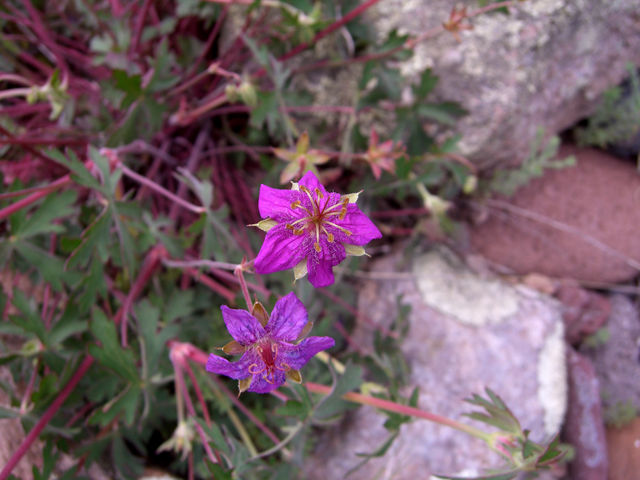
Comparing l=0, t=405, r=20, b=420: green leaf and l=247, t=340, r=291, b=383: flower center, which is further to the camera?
l=0, t=405, r=20, b=420: green leaf

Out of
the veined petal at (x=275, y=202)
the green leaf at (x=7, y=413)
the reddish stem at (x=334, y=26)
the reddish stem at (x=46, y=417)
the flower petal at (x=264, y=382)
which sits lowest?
the reddish stem at (x=46, y=417)

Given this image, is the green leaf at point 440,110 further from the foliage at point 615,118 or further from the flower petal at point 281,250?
the flower petal at point 281,250

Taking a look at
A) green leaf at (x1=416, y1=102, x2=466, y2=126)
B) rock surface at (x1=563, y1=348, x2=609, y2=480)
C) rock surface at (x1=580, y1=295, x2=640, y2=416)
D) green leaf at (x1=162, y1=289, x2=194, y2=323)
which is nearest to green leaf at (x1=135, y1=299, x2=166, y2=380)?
green leaf at (x1=162, y1=289, x2=194, y2=323)

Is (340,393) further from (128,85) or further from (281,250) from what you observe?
(128,85)

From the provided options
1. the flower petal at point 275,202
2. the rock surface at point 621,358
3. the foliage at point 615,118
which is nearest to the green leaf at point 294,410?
the flower petal at point 275,202

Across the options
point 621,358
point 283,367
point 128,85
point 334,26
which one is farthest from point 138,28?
point 621,358

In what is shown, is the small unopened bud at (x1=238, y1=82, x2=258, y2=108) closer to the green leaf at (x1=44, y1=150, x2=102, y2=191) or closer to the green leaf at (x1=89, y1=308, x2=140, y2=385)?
the green leaf at (x1=44, y1=150, x2=102, y2=191)

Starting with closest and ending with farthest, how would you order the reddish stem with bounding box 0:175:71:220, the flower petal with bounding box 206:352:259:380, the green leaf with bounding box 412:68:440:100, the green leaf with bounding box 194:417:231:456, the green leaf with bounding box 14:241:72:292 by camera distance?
the flower petal with bounding box 206:352:259:380 → the green leaf with bounding box 194:417:231:456 → the reddish stem with bounding box 0:175:71:220 → the green leaf with bounding box 14:241:72:292 → the green leaf with bounding box 412:68:440:100

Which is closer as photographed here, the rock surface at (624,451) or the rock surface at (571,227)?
the rock surface at (624,451)
